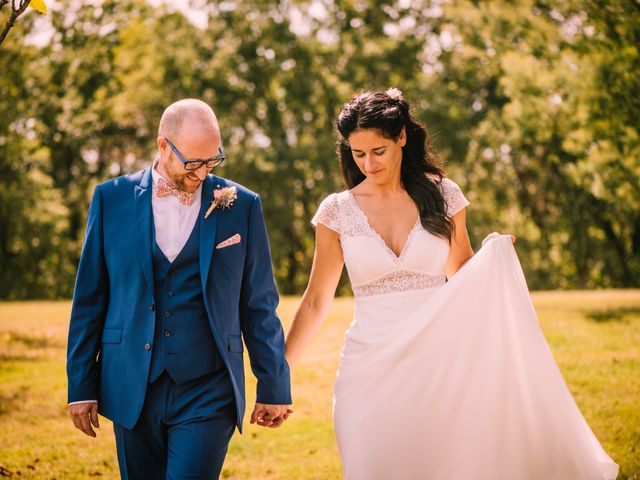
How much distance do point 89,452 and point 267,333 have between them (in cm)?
473

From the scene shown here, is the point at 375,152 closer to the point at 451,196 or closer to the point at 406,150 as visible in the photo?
the point at 406,150

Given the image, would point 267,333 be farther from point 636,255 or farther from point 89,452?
point 636,255

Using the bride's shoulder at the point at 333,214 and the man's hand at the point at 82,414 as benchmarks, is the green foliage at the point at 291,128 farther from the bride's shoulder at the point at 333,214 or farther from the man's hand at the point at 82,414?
the man's hand at the point at 82,414

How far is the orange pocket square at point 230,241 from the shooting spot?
420cm

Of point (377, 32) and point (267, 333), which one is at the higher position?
point (377, 32)

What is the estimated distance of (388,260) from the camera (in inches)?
191

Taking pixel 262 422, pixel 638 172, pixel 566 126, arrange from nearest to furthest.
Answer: pixel 262 422, pixel 638 172, pixel 566 126

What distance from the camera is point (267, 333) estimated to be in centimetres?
434

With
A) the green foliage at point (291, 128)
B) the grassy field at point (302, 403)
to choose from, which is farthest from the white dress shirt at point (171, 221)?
the green foliage at point (291, 128)

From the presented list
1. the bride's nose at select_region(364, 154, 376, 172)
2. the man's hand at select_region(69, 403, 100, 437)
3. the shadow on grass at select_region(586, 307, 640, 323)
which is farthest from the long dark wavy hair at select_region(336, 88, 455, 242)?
the shadow on grass at select_region(586, 307, 640, 323)

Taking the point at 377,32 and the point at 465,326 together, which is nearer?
the point at 465,326

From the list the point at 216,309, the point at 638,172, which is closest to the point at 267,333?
the point at 216,309

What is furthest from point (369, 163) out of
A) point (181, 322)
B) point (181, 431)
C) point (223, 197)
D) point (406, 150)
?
point (181, 431)

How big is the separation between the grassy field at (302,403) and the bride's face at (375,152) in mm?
3356
